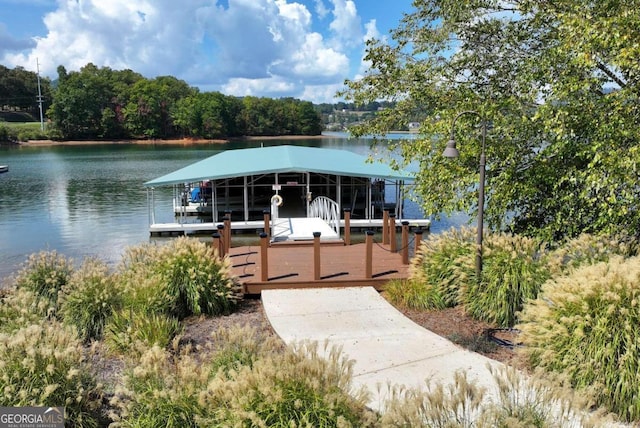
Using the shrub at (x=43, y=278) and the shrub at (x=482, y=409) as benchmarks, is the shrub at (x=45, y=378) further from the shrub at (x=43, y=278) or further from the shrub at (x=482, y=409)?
the shrub at (x=43, y=278)

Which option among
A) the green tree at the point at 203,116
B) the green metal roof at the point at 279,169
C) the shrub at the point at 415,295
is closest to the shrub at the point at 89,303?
the shrub at the point at 415,295

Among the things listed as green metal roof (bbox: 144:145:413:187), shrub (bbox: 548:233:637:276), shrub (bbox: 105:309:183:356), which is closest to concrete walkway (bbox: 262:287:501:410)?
shrub (bbox: 105:309:183:356)

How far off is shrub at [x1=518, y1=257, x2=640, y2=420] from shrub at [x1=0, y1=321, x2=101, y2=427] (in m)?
3.88

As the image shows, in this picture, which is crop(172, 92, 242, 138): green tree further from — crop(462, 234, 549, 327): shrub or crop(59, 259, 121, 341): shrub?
crop(462, 234, 549, 327): shrub

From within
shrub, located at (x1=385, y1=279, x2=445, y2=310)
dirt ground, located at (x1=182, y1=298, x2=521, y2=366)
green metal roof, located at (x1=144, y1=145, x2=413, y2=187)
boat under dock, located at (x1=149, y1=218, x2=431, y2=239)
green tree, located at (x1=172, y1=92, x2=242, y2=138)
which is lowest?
boat under dock, located at (x1=149, y1=218, x2=431, y2=239)

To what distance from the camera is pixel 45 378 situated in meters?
3.84

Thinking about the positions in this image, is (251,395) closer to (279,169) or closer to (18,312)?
(18,312)

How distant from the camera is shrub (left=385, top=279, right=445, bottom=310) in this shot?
705 cm

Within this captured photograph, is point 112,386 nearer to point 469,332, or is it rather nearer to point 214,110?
point 469,332

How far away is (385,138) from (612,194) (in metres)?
5.39

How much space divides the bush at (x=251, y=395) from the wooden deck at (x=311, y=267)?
4.15 meters

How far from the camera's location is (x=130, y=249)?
8008 mm

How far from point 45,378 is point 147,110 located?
9507 cm

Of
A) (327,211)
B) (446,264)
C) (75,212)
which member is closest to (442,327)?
(446,264)
